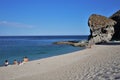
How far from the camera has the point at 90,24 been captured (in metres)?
74.1

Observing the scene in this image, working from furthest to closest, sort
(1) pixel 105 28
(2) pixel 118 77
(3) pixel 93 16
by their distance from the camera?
(3) pixel 93 16, (1) pixel 105 28, (2) pixel 118 77

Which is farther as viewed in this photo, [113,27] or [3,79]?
[113,27]

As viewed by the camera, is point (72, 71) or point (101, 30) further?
point (101, 30)

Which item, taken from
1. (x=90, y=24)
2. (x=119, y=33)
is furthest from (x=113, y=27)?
(x=90, y=24)

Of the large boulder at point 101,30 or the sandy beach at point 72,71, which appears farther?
the large boulder at point 101,30

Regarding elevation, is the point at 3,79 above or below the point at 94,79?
below

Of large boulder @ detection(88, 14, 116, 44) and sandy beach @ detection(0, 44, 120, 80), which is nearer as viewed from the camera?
sandy beach @ detection(0, 44, 120, 80)

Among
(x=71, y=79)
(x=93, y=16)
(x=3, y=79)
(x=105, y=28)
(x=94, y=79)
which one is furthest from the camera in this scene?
(x=93, y=16)

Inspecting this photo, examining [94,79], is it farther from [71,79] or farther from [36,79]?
[36,79]

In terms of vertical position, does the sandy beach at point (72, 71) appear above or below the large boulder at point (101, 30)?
below

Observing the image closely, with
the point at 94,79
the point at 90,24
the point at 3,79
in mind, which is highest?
the point at 90,24

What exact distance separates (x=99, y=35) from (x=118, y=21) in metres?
9.52

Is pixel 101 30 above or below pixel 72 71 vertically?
above

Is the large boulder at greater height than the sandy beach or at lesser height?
greater
